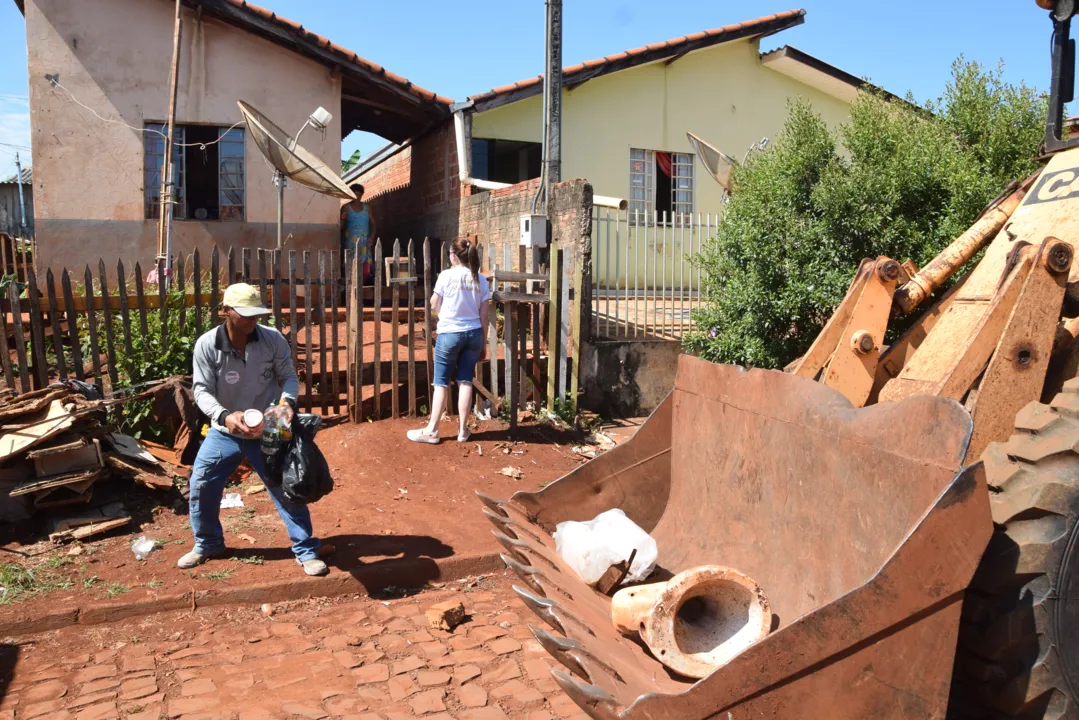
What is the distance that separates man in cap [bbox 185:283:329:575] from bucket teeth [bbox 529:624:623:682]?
2633 mm

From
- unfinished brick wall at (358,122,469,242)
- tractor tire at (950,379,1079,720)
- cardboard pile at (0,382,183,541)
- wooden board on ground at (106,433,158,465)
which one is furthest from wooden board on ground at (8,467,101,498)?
unfinished brick wall at (358,122,469,242)

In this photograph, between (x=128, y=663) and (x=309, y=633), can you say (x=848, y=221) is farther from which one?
(x=128, y=663)

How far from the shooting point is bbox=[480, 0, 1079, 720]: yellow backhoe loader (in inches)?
93.0

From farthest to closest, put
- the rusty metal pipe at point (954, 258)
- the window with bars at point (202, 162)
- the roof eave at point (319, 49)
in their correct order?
the window with bars at point (202, 162) → the roof eave at point (319, 49) → the rusty metal pipe at point (954, 258)

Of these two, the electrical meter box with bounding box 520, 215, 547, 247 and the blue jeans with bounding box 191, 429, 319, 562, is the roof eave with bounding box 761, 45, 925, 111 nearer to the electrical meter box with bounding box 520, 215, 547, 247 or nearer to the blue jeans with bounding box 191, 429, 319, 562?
the electrical meter box with bounding box 520, 215, 547, 247

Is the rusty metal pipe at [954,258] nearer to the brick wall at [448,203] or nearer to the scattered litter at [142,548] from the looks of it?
the scattered litter at [142,548]

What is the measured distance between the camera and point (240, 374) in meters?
5.00

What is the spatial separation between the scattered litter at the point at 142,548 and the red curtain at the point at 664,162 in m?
12.6

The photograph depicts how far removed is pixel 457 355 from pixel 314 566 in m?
2.84

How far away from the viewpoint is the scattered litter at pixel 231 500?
6.00 metres

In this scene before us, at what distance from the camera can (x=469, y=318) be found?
730 centimetres

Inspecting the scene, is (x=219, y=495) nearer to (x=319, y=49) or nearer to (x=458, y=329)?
(x=458, y=329)

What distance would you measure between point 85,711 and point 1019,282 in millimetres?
4248

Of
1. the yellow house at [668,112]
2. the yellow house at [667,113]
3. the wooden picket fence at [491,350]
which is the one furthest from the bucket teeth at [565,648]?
the yellow house at [668,112]
